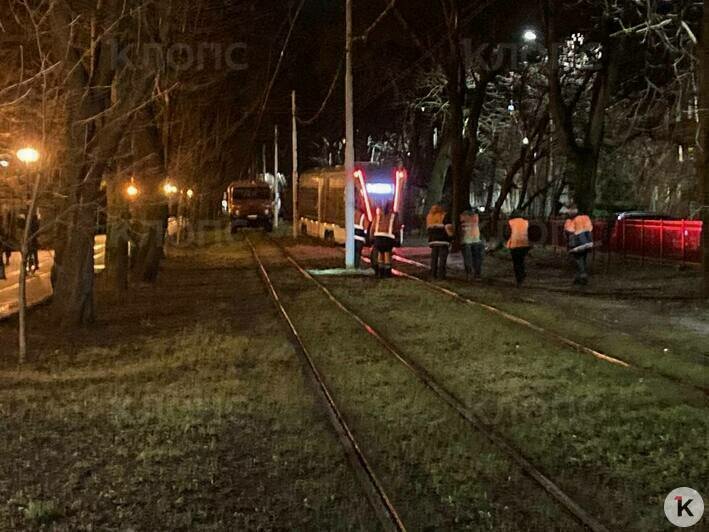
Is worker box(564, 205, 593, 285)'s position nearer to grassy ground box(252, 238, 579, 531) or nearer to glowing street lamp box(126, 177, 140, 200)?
grassy ground box(252, 238, 579, 531)

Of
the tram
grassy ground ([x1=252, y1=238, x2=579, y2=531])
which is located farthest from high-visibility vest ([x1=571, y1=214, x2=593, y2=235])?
grassy ground ([x1=252, y1=238, x2=579, y2=531])

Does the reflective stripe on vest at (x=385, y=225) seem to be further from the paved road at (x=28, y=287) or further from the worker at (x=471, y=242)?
the paved road at (x=28, y=287)

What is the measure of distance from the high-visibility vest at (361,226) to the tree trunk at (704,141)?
34.9 feet

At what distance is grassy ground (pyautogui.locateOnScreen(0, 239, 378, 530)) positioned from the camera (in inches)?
245

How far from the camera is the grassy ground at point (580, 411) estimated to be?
6699mm

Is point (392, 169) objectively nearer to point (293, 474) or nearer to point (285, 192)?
point (293, 474)

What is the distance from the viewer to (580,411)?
8945mm

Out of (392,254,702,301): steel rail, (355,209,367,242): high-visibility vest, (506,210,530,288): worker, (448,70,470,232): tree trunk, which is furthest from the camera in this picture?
(448,70,470,232): tree trunk

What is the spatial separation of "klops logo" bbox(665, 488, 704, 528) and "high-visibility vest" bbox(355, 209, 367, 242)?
20.4m

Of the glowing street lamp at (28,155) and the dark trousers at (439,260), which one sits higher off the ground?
the glowing street lamp at (28,155)

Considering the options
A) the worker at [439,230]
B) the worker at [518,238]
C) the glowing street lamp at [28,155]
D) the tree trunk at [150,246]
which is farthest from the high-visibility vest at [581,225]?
the glowing street lamp at [28,155]

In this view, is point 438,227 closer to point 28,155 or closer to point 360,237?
point 360,237

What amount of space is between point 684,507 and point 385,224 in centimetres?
1617

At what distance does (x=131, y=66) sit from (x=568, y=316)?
8.29 meters
